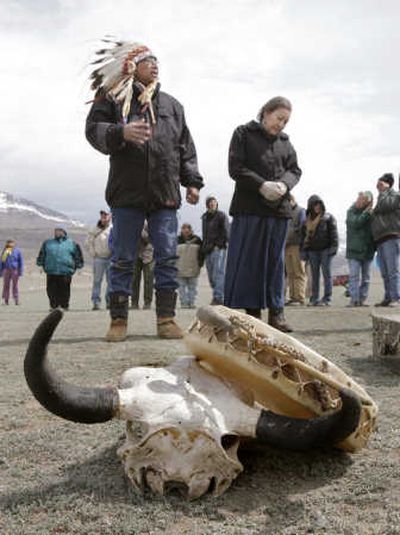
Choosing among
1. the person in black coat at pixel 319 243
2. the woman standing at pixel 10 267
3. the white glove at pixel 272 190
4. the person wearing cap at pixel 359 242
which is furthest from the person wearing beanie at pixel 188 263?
the white glove at pixel 272 190

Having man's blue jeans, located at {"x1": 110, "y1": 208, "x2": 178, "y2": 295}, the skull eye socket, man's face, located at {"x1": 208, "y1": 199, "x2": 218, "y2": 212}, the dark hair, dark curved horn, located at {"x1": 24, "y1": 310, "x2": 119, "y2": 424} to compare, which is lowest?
the skull eye socket

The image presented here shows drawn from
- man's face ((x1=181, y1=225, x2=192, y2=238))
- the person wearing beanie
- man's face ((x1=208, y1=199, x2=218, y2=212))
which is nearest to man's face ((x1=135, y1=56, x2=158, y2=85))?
man's face ((x1=208, y1=199, x2=218, y2=212))

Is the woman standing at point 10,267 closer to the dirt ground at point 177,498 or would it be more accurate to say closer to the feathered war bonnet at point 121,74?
the feathered war bonnet at point 121,74

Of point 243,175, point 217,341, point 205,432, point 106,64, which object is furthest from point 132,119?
point 205,432

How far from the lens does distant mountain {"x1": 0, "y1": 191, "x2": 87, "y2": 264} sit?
207 feet

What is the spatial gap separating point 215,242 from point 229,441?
9.00 meters

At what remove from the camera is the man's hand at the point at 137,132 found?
4.73 metres

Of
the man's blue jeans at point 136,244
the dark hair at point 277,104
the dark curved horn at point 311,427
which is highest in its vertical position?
the dark hair at point 277,104

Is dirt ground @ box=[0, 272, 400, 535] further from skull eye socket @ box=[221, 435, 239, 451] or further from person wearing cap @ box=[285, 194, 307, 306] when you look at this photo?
person wearing cap @ box=[285, 194, 307, 306]

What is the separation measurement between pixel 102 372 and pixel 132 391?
6.01 ft

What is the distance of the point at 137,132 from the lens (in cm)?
474

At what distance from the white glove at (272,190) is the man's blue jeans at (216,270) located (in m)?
5.74

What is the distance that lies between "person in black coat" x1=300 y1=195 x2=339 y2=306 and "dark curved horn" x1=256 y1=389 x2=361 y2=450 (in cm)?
887

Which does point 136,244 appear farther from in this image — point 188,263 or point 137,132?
point 188,263
